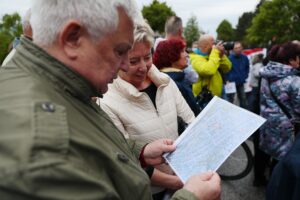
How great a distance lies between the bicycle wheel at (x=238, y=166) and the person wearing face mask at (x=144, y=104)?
2403mm

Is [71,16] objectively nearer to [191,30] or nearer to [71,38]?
[71,38]

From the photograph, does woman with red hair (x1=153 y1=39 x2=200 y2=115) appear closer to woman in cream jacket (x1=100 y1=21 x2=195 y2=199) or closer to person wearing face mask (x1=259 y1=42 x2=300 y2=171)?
person wearing face mask (x1=259 y1=42 x2=300 y2=171)

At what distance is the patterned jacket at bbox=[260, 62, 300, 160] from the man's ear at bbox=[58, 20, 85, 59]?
2.73 meters

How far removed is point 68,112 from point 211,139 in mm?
792

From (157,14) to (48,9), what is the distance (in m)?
43.1

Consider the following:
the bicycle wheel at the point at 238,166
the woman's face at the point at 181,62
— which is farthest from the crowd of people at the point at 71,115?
the bicycle wheel at the point at 238,166

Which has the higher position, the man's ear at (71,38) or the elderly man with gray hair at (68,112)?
the man's ear at (71,38)

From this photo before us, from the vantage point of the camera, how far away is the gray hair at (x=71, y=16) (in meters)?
0.90

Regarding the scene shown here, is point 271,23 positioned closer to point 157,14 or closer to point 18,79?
point 157,14

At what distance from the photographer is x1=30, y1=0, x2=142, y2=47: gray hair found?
2.94ft

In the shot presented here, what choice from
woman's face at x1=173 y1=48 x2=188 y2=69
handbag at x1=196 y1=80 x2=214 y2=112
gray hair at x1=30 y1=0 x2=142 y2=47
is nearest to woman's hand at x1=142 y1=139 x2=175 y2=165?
gray hair at x1=30 y1=0 x2=142 y2=47

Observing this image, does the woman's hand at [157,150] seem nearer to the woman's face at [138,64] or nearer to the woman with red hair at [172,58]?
the woman's face at [138,64]

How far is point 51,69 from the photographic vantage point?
35.1 inches

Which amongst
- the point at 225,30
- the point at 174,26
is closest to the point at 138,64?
the point at 174,26
